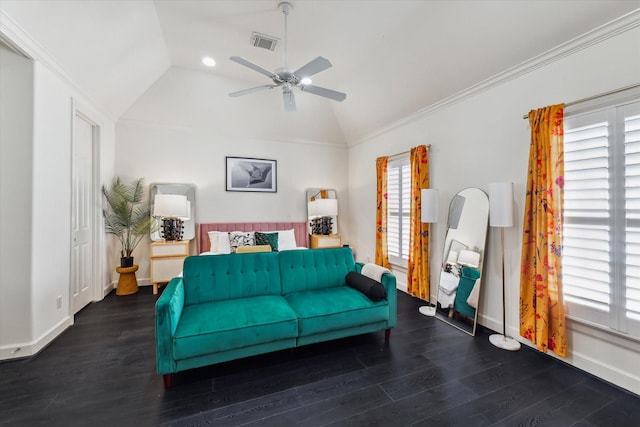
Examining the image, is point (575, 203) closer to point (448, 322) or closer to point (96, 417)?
point (448, 322)

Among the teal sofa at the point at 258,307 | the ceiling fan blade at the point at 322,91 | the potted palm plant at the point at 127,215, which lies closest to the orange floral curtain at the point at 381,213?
the teal sofa at the point at 258,307

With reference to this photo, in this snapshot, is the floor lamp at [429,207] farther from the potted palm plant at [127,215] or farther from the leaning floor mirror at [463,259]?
the potted palm plant at [127,215]

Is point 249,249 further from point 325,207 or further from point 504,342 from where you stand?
point 504,342

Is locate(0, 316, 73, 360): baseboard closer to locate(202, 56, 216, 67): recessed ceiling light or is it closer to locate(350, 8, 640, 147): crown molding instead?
locate(202, 56, 216, 67): recessed ceiling light

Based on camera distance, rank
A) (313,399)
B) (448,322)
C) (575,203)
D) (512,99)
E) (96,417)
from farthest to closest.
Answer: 1. (448,322)
2. (512,99)
3. (575,203)
4. (313,399)
5. (96,417)

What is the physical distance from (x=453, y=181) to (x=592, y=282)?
1731mm

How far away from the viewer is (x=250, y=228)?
5270mm

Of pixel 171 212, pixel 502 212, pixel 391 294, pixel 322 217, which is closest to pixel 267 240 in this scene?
pixel 322 217

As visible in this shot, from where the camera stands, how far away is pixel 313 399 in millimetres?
1927

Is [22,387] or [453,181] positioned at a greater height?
[453,181]

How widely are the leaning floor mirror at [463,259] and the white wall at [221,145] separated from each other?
114 inches

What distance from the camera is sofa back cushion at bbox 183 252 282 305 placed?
2.61 meters

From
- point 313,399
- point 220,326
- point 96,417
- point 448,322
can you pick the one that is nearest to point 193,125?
point 220,326

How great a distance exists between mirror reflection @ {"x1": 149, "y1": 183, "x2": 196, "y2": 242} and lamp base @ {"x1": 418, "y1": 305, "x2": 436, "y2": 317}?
4.05 metres
